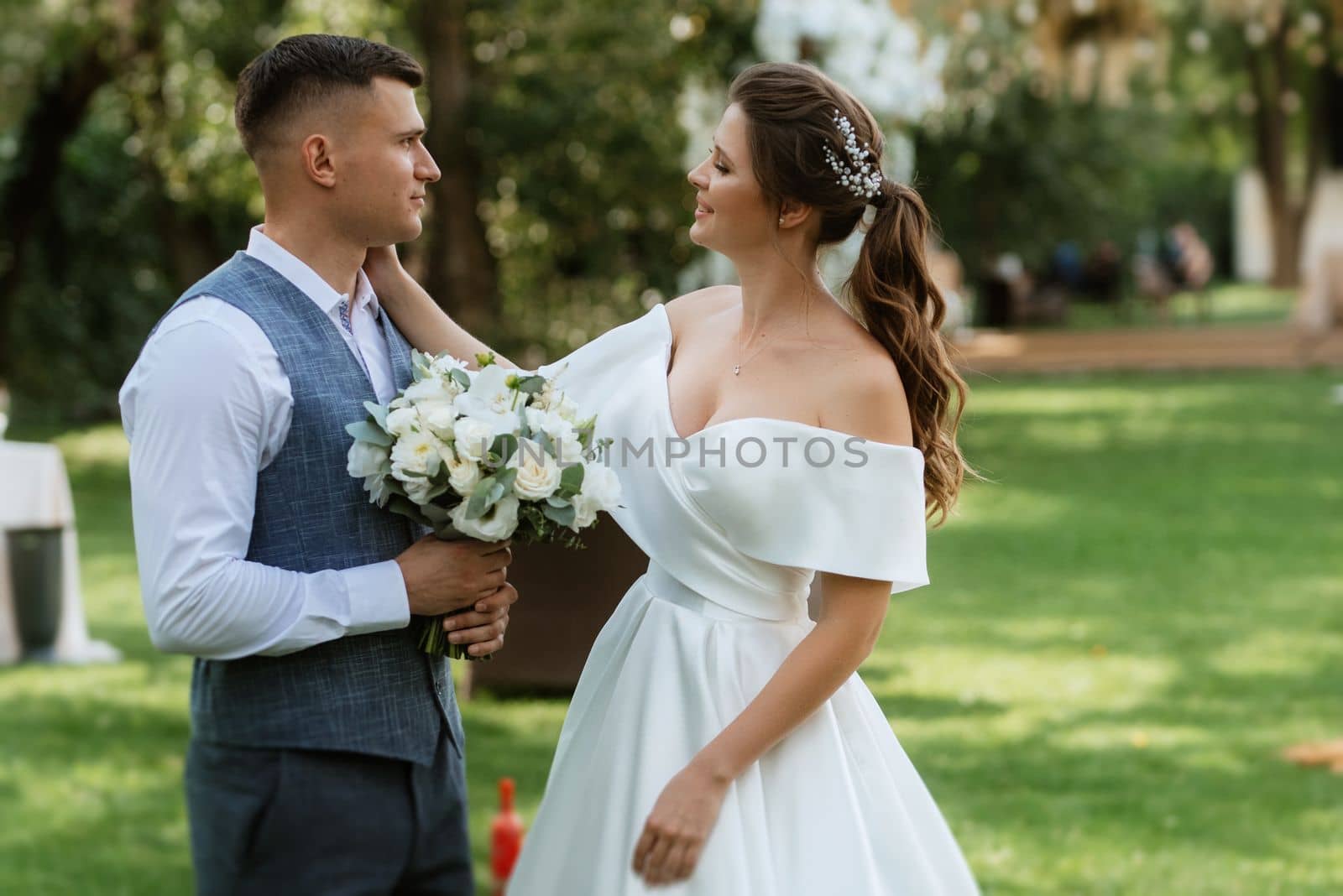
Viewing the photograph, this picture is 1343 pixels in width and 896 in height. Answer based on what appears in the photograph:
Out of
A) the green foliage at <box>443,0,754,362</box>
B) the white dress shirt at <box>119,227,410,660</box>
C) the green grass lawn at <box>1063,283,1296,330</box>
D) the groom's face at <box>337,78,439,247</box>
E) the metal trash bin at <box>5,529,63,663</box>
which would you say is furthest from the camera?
the green grass lawn at <box>1063,283,1296,330</box>

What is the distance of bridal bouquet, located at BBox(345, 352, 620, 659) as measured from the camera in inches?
101

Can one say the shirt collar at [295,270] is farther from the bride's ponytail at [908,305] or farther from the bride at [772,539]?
the bride's ponytail at [908,305]

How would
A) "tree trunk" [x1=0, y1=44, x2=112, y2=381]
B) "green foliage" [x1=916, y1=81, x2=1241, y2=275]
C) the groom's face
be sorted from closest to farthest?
the groom's face, "tree trunk" [x1=0, y1=44, x2=112, y2=381], "green foliage" [x1=916, y1=81, x2=1241, y2=275]

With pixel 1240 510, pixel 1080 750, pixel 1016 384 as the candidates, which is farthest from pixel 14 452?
pixel 1016 384

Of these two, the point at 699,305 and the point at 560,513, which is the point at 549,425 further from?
the point at 699,305

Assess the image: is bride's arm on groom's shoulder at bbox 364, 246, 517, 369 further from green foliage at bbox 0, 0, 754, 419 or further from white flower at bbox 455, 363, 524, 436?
green foliage at bbox 0, 0, 754, 419

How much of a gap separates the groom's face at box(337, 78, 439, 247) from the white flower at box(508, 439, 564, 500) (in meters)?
0.46

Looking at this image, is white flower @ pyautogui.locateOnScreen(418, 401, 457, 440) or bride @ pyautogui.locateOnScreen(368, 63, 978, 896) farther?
bride @ pyautogui.locateOnScreen(368, 63, 978, 896)

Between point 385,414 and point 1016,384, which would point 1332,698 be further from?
point 1016,384

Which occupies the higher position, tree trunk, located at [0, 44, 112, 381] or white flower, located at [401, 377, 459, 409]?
tree trunk, located at [0, 44, 112, 381]

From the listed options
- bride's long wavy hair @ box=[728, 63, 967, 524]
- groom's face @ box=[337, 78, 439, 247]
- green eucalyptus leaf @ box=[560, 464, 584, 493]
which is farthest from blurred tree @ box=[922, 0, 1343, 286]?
green eucalyptus leaf @ box=[560, 464, 584, 493]

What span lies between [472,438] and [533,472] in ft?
0.39

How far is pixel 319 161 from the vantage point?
2.70 m

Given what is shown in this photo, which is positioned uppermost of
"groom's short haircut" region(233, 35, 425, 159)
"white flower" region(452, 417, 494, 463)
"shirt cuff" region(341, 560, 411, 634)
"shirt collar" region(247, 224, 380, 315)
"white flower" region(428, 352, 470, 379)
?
"groom's short haircut" region(233, 35, 425, 159)
